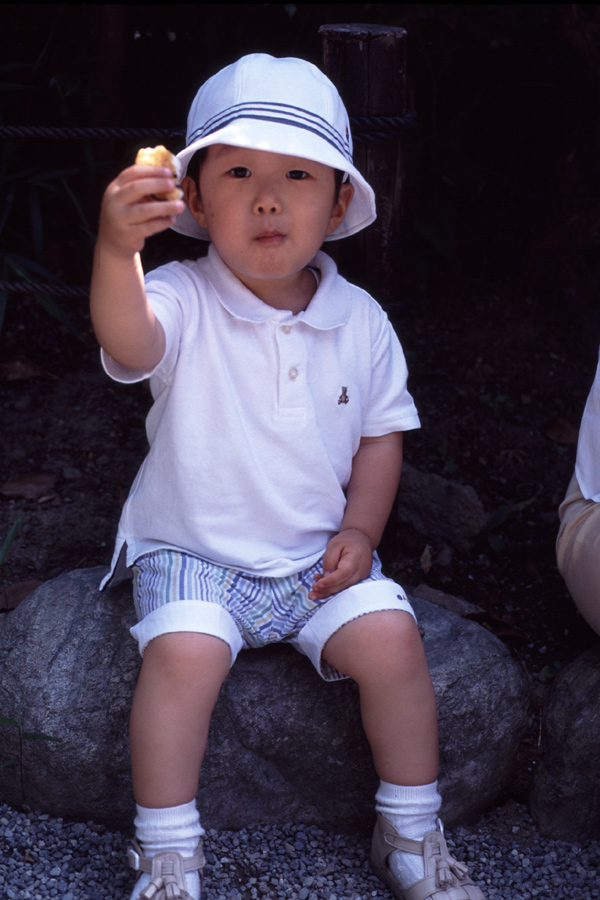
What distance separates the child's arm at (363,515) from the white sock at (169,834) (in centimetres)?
47

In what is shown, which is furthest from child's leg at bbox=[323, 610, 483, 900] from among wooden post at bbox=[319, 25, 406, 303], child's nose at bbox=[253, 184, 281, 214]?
wooden post at bbox=[319, 25, 406, 303]

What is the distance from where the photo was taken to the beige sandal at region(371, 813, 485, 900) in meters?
1.85

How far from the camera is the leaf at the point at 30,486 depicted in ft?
9.30

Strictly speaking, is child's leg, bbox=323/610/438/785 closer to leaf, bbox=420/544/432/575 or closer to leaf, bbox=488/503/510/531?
leaf, bbox=420/544/432/575

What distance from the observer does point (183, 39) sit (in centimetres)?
345

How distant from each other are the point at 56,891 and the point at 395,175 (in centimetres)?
168

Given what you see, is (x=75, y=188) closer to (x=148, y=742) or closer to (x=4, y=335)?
(x=4, y=335)

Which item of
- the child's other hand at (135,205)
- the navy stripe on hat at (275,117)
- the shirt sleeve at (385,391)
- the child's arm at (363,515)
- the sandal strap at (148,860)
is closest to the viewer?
the child's other hand at (135,205)

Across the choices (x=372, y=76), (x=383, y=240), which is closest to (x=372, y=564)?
(x=383, y=240)

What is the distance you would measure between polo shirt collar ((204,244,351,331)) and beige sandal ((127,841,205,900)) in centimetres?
98

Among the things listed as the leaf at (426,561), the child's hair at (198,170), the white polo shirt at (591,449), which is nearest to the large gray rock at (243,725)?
the white polo shirt at (591,449)

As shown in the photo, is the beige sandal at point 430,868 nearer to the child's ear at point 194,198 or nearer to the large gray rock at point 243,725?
the large gray rock at point 243,725

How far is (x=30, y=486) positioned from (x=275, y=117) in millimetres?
1401

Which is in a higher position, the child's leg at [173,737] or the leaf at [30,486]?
the child's leg at [173,737]
